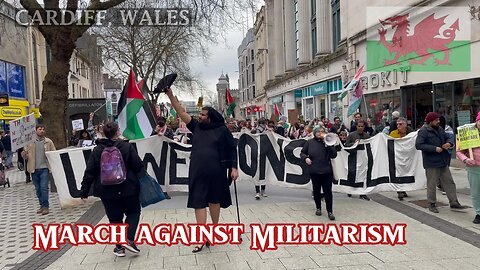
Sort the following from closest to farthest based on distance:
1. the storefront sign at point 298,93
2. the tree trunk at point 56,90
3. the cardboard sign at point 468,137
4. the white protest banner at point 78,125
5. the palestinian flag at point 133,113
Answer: the cardboard sign at point 468,137, the palestinian flag at point 133,113, the tree trunk at point 56,90, the white protest banner at point 78,125, the storefront sign at point 298,93

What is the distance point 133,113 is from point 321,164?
13.0 feet

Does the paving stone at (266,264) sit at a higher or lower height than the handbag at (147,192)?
lower

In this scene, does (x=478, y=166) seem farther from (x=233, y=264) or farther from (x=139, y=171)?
(x=139, y=171)

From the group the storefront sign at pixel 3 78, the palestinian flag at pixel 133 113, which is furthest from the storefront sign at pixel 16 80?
the palestinian flag at pixel 133 113

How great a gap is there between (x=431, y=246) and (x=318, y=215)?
207 cm

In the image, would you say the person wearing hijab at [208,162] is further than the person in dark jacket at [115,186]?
Yes

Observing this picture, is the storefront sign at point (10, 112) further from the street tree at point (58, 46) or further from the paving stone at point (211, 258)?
the paving stone at point (211, 258)

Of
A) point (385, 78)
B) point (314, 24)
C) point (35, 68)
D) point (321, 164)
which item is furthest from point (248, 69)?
point (321, 164)

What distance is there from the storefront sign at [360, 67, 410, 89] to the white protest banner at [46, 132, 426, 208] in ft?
25.0

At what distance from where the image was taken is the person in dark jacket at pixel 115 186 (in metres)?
4.77

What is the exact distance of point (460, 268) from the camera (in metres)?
4.38

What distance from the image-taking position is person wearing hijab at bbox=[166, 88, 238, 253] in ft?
16.8

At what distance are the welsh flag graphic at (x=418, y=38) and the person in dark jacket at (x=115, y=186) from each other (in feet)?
35.8

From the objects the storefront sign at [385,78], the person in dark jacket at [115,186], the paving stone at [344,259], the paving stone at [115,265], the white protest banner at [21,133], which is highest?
the storefront sign at [385,78]
